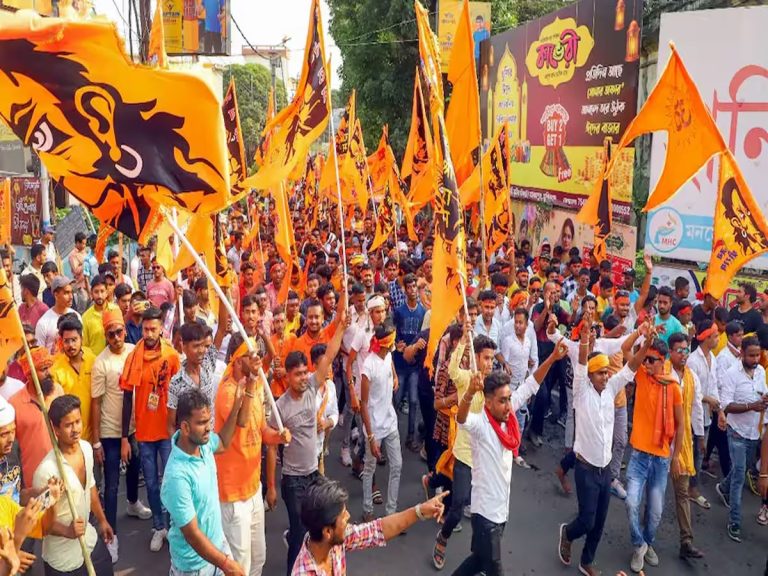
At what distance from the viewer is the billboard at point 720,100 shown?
34.2 ft

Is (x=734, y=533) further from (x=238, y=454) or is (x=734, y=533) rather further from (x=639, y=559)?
(x=238, y=454)

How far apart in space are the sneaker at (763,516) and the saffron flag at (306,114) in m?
5.10

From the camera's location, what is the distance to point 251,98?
52.2 metres

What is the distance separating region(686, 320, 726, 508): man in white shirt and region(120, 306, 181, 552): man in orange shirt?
14.9 ft

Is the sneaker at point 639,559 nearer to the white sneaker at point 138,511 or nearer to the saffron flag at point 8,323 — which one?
the white sneaker at point 138,511

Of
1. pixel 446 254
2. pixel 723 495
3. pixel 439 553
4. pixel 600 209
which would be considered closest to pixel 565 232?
pixel 600 209

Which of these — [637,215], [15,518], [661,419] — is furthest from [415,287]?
[637,215]

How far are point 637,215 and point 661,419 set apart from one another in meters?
10.9

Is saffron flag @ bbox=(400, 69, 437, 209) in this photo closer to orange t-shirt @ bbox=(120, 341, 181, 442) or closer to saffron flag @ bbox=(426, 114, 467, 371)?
saffron flag @ bbox=(426, 114, 467, 371)

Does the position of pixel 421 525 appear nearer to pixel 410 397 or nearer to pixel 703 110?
pixel 410 397

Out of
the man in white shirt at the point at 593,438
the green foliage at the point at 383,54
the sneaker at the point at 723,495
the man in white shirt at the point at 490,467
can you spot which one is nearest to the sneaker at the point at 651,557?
the man in white shirt at the point at 593,438

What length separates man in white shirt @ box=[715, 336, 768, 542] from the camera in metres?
5.82

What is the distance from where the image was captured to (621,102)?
1297 centimetres

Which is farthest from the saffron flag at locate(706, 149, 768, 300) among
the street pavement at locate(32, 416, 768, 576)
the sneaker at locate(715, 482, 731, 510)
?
the street pavement at locate(32, 416, 768, 576)
